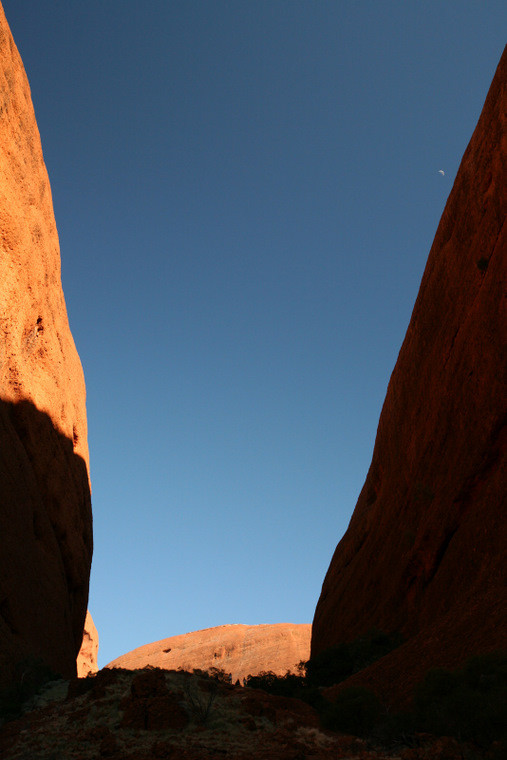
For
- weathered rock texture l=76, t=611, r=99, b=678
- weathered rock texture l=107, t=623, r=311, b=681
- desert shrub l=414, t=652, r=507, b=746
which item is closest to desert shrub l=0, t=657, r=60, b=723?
desert shrub l=414, t=652, r=507, b=746

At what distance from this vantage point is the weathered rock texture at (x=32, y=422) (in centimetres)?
1698

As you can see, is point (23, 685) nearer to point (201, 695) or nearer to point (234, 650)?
point (201, 695)

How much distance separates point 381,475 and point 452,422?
347 inches

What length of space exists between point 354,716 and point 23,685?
8.07 m

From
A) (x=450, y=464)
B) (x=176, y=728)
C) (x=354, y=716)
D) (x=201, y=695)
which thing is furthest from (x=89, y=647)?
(x=176, y=728)

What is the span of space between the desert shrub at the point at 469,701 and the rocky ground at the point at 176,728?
598 millimetres

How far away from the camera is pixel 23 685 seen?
13.2 metres

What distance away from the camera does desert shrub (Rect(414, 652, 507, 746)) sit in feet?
29.7

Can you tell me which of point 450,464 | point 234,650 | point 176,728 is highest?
point 450,464

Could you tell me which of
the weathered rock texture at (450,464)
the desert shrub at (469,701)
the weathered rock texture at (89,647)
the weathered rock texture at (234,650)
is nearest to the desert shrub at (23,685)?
the desert shrub at (469,701)

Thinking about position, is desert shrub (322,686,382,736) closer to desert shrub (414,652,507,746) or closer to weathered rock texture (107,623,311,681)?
desert shrub (414,652,507,746)

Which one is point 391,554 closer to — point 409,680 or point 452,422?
point 452,422

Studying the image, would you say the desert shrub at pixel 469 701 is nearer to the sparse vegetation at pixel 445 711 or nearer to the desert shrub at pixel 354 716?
the sparse vegetation at pixel 445 711

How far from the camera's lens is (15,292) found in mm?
19578
